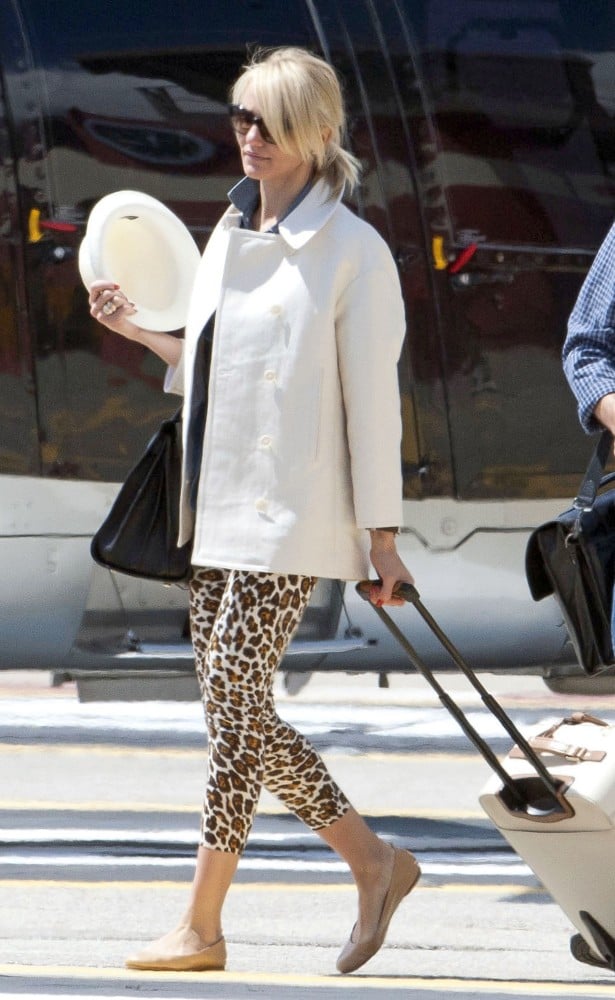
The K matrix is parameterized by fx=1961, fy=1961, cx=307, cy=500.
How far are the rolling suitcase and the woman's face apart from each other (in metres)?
1.15

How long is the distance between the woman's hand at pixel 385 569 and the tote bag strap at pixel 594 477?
1.57 feet

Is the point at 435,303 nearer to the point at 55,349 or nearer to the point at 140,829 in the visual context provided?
the point at 55,349

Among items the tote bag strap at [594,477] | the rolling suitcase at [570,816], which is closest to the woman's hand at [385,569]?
the rolling suitcase at [570,816]

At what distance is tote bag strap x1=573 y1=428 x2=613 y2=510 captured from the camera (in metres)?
3.45

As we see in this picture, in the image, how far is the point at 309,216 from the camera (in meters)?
3.82

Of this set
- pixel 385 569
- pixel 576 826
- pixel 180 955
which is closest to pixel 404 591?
pixel 385 569

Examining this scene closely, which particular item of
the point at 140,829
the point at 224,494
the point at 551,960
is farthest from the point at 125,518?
the point at 140,829

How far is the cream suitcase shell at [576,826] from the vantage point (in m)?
3.49

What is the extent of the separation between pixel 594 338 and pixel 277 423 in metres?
0.66

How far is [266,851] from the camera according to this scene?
5172mm

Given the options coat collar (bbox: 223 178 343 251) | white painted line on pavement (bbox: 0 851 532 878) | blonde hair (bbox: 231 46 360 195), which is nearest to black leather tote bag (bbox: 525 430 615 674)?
coat collar (bbox: 223 178 343 251)

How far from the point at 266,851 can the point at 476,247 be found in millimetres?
1887

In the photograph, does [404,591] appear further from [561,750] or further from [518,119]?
[518,119]

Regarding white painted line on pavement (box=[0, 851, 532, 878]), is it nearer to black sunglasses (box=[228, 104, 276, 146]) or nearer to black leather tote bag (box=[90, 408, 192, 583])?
black leather tote bag (box=[90, 408, 192, 583])
